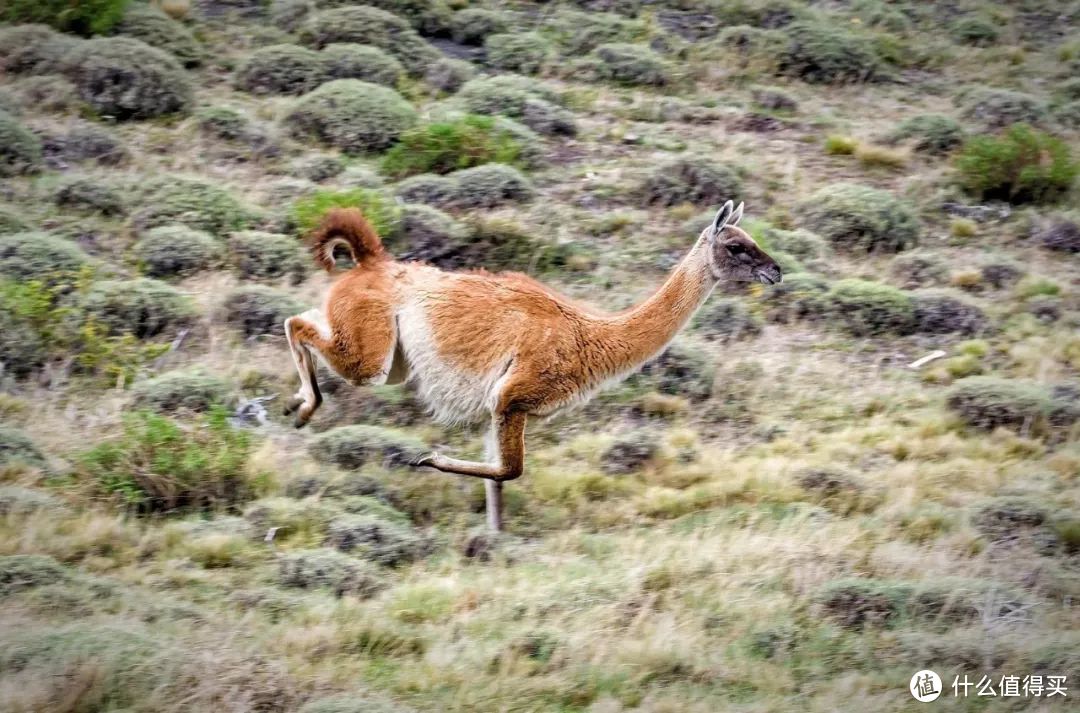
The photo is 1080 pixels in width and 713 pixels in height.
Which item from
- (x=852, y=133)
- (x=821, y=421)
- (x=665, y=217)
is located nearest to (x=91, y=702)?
(x=821, y=421)

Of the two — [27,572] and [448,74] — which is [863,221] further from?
[27,572]

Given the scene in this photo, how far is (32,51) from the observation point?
55.1ft

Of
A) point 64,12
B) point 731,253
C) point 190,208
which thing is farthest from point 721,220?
point 64,12

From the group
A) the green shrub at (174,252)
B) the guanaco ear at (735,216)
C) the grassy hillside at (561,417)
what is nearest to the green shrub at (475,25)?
the grassy hillside at (561,417)

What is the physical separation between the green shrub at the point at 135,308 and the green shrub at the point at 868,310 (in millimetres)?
6507

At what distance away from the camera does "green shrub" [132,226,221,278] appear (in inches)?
490

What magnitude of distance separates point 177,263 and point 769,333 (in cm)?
614

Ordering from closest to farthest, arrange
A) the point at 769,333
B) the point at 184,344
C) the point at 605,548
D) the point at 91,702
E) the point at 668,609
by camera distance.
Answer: the point at 91,702, the point at 668,609, the point at 605,548, the point at 184,344, the point at 769,333

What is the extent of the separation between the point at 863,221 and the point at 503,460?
728 cm

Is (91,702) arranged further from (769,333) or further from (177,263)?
(769,333)

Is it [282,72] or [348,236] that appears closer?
[348,236]

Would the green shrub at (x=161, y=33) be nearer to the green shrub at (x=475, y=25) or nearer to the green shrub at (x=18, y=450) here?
the green shrub at (x=475, y=25)

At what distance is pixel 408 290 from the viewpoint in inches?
365

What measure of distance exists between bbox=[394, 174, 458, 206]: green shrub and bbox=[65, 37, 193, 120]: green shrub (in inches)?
154
